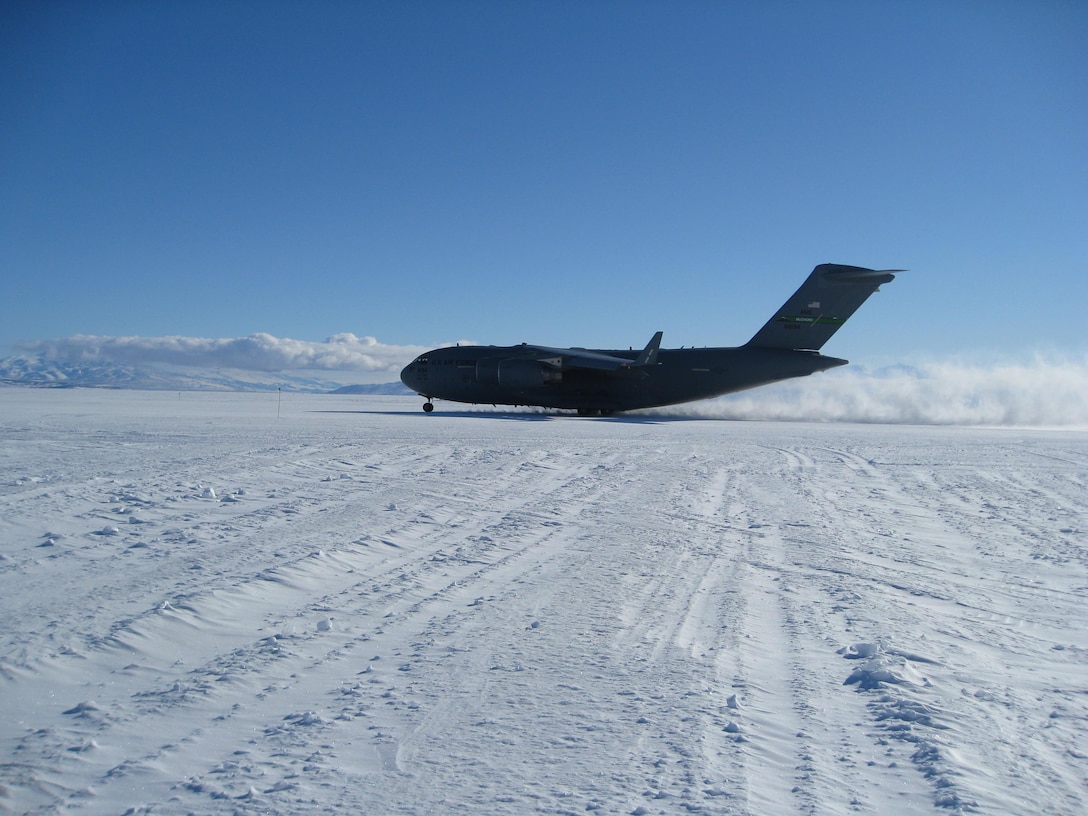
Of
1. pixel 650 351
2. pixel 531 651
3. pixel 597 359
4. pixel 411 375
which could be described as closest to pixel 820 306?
pixel 650 351

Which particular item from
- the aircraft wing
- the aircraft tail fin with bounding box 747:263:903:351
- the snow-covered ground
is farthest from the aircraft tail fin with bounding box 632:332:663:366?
the snow-covered ground

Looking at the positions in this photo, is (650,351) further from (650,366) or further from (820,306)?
(820,306)

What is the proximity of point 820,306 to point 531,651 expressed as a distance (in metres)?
25.7

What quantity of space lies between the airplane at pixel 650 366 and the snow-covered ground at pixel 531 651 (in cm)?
1864

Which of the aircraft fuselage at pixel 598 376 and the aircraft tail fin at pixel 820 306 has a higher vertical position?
the aircraft tail fin at pixel 820 306

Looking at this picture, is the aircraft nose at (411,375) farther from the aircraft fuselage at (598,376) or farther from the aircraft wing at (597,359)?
the aircraft wing at (597,359)

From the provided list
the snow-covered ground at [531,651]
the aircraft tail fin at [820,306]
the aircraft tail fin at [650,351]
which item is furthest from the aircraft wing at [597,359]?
the snow-covered ground at [531,651]

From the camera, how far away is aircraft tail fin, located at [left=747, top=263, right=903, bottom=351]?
26.9 m

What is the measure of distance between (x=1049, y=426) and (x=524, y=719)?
1248 inches

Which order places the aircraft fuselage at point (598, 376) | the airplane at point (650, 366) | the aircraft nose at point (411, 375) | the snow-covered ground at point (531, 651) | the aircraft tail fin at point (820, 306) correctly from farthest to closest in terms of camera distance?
the aircraft nose at point (411, 375) → the aircraft fuselage at point (598, 376) → the airplane at point (650, 366) → the aircraft tail fin at point (820, 306) → the snow-covered ground at point (531, 651)

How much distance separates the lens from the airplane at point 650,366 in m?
27.6

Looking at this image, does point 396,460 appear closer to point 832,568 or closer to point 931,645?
point 832,568

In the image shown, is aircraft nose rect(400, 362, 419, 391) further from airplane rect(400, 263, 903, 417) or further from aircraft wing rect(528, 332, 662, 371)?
aircraft wing rect(528, 332, 662, 371)

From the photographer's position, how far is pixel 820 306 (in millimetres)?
27609
